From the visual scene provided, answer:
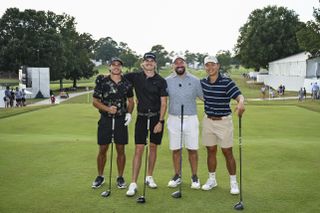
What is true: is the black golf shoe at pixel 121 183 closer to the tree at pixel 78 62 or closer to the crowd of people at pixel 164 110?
the crowd of people at pixel 164 110

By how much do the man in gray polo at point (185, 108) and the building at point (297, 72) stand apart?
48119mm

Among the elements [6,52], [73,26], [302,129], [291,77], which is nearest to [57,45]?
[6,52]

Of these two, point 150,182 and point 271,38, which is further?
point 271,38

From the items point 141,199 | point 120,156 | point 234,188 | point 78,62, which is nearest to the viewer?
point 141,199

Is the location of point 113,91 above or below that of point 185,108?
above

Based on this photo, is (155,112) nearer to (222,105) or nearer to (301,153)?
(222,105)

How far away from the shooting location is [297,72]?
206 ft

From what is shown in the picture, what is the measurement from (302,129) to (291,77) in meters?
50.6

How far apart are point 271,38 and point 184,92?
268 feet

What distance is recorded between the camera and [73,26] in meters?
87.6

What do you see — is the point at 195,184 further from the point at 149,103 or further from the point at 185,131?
the point at 149,103

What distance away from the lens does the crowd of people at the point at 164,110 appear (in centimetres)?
710

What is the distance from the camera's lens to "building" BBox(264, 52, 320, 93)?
5584 cm

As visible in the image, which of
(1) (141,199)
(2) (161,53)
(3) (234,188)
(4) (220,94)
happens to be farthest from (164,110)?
(2) (161,53)
